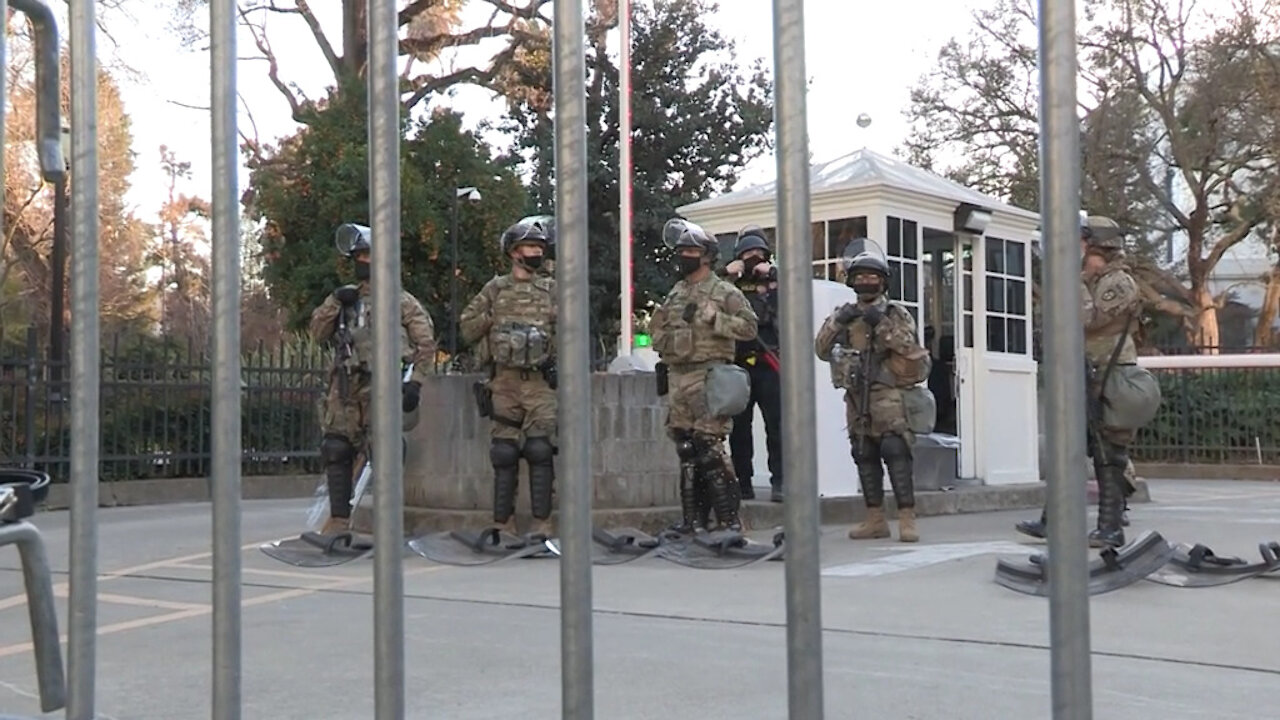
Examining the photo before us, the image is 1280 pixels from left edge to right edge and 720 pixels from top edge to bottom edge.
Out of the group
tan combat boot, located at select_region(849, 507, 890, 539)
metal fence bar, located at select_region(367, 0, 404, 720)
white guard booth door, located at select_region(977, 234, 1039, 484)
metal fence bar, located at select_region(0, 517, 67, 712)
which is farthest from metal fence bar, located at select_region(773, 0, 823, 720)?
white guard booth door, located at select_region(977, 234, 1039, 484)

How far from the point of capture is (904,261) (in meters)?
11.2

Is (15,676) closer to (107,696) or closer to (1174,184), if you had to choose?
(107,696)

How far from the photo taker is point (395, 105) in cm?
245

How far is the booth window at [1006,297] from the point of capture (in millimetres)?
12031

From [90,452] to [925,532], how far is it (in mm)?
7241

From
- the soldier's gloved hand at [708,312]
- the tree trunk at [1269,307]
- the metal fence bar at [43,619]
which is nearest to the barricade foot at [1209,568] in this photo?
the soldier's gloved hand at [708,312]

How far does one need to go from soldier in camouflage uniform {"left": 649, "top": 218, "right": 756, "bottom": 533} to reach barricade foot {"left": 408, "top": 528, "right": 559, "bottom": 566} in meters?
0.91

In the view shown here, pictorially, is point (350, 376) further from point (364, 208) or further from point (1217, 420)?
point (1217, 420)

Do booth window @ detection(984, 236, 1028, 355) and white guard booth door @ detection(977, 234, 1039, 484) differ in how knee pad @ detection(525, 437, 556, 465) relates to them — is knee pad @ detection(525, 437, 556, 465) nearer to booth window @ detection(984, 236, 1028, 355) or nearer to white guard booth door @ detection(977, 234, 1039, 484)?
white guard booth door @ detection(977, 234, 1039, 484)

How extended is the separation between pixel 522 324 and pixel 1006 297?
538 cm

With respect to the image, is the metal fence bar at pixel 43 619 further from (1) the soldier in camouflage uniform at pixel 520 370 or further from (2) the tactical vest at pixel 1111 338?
(2) the tactical vest at pixel 1111 338

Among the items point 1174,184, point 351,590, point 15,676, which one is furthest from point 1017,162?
point 15,676

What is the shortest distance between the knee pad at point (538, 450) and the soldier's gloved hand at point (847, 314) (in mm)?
1897

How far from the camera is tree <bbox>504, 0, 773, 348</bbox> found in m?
27.2
